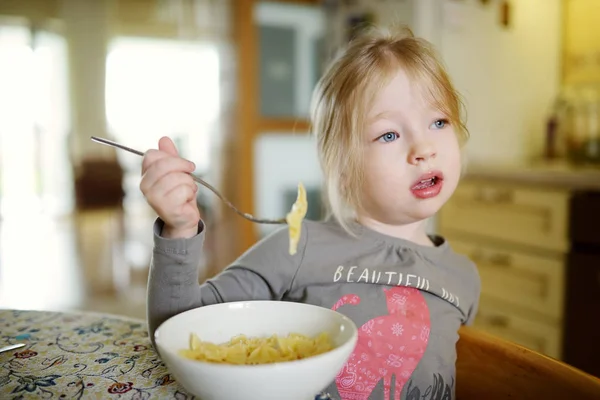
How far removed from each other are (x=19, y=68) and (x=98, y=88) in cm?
94

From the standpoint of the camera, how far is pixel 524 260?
2.12 metres

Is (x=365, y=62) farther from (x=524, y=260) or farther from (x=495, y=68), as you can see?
(x=495, y=68)

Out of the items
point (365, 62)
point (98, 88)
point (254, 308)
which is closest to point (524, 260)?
point (365, 62)

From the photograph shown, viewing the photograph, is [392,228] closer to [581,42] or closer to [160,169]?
[160,169]

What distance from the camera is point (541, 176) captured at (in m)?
2.01

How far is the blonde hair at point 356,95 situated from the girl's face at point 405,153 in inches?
0.6

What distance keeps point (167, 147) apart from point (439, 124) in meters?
0.44

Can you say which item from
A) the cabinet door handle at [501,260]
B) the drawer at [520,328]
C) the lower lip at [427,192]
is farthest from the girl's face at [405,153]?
the cabinet door handle at [501,260]

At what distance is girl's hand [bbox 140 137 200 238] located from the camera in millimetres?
617

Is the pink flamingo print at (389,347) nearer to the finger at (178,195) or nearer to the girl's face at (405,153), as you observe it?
the girl's face at (405,153)

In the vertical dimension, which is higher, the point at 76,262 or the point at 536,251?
the point at 536,251

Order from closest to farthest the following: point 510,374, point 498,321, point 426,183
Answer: point 510,374, point 426,183, point 498,321

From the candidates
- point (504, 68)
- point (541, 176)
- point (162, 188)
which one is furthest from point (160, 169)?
point (504, 68)

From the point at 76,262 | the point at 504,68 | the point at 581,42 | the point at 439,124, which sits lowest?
the point at 76,262
